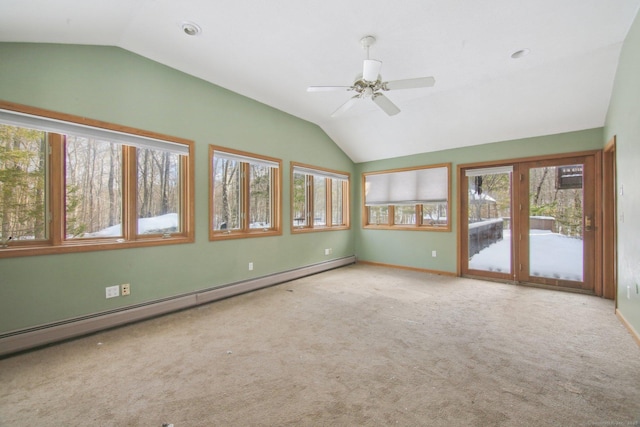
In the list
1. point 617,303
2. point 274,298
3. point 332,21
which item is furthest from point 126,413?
point 617,303

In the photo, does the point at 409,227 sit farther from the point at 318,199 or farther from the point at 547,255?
the point at 547,255

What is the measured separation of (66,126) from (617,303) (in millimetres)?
6385

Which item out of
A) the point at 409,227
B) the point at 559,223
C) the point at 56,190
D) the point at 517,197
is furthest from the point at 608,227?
the point at 56,190

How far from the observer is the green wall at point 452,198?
4312 mm

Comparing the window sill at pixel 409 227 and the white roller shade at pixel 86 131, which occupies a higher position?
the white roller shade at pixel 86 131

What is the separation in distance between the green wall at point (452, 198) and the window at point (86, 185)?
403 centimetres

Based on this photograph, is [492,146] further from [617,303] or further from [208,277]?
[208,277]

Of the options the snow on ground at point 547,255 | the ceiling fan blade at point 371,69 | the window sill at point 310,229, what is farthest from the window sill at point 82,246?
the snow on ground at point 547,255

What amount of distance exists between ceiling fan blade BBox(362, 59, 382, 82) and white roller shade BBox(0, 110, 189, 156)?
2.45m

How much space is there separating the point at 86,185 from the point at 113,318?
56.8 inches

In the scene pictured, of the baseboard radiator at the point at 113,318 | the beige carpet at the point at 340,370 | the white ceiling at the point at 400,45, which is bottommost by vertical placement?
the beige carpet at the point at 340,370

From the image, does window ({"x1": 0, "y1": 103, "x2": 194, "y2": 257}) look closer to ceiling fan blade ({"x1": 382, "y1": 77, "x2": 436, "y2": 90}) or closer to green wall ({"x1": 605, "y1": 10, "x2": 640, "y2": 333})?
ceiling fan blade ({"x1": 382, "y1": 77, "x2": 436, "y2": 90})

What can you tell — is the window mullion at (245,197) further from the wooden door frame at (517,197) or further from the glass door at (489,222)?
the glass door at (489,222)

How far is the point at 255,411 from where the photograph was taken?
1.74 m
